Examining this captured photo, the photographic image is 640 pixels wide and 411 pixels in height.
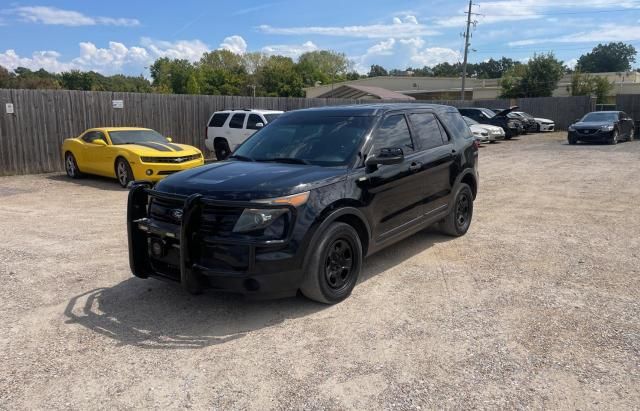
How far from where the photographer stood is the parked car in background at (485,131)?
79.6 ft

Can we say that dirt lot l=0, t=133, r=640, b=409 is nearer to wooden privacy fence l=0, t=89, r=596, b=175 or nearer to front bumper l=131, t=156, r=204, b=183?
front bumper l=131, t=156, r=204, b=183

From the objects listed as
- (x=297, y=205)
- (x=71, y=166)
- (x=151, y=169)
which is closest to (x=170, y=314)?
(x=297, y=205)

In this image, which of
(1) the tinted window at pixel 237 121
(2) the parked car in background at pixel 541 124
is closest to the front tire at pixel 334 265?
(1) the tinted window at pixel 237 121

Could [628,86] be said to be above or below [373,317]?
above

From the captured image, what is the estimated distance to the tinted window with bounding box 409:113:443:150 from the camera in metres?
6.18

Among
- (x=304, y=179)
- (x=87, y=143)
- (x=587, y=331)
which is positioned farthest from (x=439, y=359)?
(x=87, y=143)

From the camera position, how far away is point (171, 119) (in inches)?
715

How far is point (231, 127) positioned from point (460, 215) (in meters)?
11.2

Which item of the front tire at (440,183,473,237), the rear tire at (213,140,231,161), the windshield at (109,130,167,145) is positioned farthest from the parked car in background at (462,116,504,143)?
the front tire at (440,183,473,237)

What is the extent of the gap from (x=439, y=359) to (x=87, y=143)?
38.9ft

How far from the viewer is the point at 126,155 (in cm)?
1181

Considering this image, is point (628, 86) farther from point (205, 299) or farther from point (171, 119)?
point (205, 299)

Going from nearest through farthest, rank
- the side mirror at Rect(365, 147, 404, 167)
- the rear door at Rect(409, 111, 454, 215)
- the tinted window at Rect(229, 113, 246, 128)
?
the side mirror at Rect(365, 147, 404, 167) → the rear door at Rect(409, 111, 454, 215) → the tinted window at Rect(229, 113, 246, 128)

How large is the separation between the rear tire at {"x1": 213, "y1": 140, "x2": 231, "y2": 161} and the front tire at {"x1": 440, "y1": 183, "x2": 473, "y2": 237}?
11.1 meters
